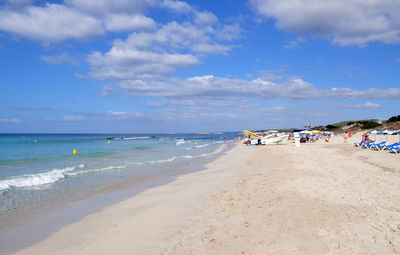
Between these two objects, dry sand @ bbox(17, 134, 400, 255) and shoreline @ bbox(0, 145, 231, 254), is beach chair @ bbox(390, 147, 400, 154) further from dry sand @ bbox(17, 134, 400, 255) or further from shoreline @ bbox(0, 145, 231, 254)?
shoreline @ bbox(0, 145, 231, 254)

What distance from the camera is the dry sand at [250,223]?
172 inches

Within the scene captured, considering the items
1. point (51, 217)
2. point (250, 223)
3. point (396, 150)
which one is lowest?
point (51, 217)

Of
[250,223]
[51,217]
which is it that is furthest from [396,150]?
[51,217]

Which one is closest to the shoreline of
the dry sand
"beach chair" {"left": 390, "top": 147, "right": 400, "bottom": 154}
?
the dry sand

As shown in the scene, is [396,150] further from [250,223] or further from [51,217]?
[51,217]

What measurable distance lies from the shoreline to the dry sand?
359mm

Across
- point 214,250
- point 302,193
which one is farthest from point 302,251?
point 302,193

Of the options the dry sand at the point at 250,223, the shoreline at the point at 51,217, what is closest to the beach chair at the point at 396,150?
the dry sand at the point at 250,223

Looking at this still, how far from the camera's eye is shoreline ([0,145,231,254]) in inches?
216

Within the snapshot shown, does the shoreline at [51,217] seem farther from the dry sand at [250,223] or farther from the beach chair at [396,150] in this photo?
the beach chair at [396,150]

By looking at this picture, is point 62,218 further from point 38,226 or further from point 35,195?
point 35,195

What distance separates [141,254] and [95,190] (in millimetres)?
6831

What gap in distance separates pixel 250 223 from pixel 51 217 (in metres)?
5.32

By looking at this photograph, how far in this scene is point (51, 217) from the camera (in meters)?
7.01
